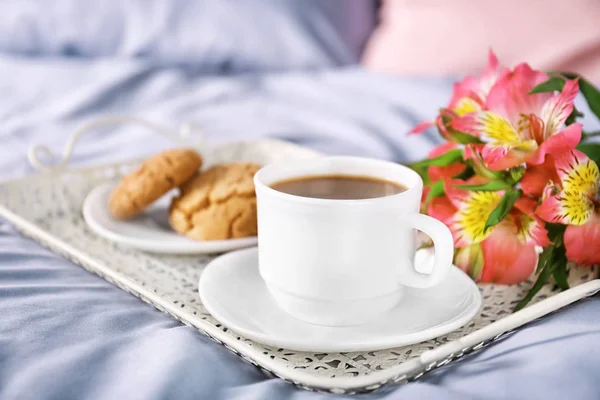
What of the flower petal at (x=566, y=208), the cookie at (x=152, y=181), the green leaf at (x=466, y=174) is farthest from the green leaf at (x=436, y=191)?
the cookie at (x=152, y=181)

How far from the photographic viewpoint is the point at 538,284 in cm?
65

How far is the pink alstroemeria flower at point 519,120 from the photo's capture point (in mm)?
640

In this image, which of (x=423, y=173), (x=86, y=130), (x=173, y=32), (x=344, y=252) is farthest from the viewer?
(x=173, y=32)

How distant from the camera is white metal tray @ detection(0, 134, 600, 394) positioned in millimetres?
505

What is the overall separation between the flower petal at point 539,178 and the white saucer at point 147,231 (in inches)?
12.9

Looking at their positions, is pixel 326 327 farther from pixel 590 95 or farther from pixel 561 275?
pixel 590 95

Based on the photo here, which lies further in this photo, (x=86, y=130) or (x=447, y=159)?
(x=86, y=130)

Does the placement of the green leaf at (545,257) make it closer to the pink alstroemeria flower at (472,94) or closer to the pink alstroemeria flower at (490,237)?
the pink alstroemeria flower at (490,237)

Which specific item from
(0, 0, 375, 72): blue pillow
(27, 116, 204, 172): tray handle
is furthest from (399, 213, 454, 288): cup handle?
(0, 0, 375, 72): blue pillow

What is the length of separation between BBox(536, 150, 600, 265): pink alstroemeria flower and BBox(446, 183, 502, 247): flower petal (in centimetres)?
6

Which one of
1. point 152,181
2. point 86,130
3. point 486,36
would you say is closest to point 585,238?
point 152,181

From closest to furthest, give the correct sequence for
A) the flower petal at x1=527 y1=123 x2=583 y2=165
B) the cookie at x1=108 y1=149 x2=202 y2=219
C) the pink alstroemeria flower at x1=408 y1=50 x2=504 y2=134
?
the flower petal at x1=527 y1=123 x2=583 y2=165 → the pink alstroemeria flower at x1=408 y1=50 x2=504 y2=134 → the cookie at x1=108 y1=149 x2=202 y2=219

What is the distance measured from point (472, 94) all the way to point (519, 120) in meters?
0.08

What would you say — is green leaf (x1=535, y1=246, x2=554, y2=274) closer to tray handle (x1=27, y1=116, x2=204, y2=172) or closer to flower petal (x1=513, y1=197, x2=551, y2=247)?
flower petal (x1=513, y1=197, x2=551, y2=247)
